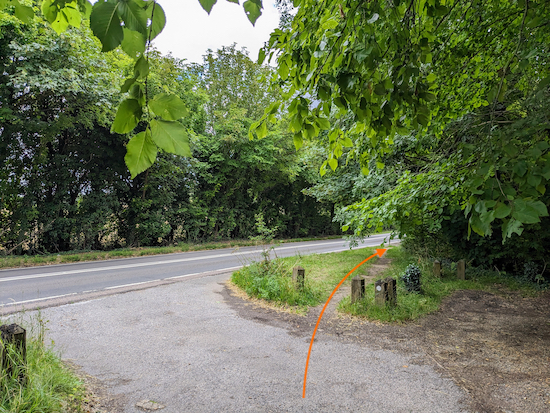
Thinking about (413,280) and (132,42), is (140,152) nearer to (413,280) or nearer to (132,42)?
(132,42)

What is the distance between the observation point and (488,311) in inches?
254

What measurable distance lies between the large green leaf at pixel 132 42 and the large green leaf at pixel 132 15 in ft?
0.10

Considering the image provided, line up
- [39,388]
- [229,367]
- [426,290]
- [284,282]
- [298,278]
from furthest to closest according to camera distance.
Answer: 1. [426,290]
2. [298,278]
3. [284,282]
4. [229,367]
5. [39,388]

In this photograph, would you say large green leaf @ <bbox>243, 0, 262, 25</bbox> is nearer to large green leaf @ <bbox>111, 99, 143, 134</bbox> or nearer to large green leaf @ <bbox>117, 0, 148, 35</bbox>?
large green leaf @ <bbox>117, 0, 148, 35</bbox>

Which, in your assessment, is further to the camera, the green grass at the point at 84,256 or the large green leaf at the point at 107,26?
the green grass at the point at 84,256

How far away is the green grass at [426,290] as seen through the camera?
580 cm

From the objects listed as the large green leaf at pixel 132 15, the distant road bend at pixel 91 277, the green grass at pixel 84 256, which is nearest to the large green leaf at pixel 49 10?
the large green leaf at pixel 132 15

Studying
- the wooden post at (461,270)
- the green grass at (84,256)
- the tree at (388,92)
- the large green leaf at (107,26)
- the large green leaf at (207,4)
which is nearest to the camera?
the large green leaf at (107,26)

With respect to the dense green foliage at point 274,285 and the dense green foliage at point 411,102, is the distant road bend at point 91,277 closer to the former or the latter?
the dense green foliage at point 274,285

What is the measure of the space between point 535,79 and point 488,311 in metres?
4.16

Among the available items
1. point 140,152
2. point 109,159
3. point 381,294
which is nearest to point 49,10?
point 140,152

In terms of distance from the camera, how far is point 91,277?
8.59 m

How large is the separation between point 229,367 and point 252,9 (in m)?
3.53

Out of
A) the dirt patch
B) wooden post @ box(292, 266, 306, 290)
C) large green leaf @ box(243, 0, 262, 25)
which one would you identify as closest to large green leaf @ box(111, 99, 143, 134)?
large green leaf @ box(243, 0, 262, 25)
